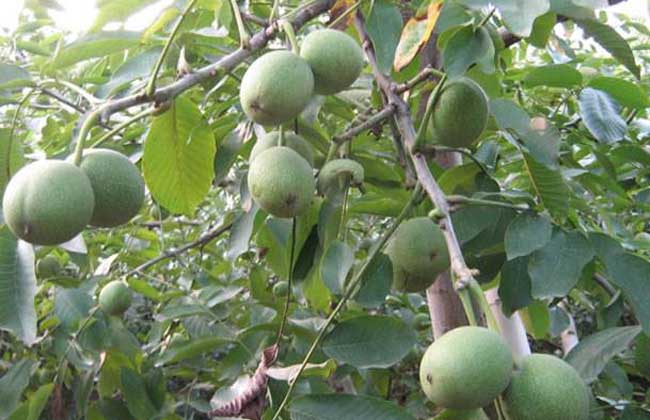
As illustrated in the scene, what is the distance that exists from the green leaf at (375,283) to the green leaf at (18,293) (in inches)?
22.5

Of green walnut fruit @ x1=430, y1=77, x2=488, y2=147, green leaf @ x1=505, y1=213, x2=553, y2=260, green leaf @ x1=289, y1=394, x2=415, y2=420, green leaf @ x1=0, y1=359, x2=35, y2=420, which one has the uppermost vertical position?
green walnut fruit @ x1=430, y1=77, x2=488, y2=147

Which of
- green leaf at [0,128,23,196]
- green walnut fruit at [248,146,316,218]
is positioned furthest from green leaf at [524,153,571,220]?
green leaf at [0,128,23,196]

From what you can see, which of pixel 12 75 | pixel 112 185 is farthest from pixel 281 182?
pixel 12 75

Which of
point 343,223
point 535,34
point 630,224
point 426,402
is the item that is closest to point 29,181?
point 343,223

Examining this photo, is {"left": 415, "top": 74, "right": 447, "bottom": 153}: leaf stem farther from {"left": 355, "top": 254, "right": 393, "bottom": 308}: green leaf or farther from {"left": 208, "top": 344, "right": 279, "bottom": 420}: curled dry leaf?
{"left": 208, "top": 344, "right": 279, "bottom": 420}: curled dry leaf

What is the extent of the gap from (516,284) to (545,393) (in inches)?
19.8

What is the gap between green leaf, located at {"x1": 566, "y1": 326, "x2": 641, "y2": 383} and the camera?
1.22 m

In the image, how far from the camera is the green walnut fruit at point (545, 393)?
0.90m

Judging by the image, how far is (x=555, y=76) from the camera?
163cm

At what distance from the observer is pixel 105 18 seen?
1462mm

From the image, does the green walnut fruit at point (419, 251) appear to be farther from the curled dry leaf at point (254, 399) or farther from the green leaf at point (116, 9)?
the green leaf at point (116, 9)

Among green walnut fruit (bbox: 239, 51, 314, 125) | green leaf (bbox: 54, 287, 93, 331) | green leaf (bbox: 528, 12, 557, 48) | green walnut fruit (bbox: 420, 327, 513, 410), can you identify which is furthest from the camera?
green leaf (bbox: 54, 287, 93, 331)

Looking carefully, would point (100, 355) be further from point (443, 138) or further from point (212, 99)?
point (443, 138)

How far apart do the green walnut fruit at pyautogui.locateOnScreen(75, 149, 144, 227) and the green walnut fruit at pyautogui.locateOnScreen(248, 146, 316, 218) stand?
0.21 meters
